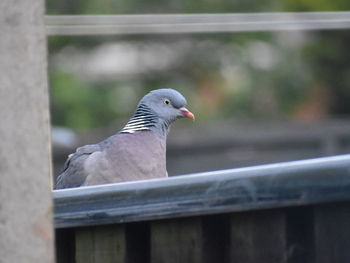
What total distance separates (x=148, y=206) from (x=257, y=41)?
1102 cm

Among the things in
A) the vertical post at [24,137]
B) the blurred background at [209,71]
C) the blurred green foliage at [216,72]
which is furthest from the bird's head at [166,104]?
the blurred green foliage at [216,72]

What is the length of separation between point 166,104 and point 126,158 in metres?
0.71

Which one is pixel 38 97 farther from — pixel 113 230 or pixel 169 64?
pixel 169 64

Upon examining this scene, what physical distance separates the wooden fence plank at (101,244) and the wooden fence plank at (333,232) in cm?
48

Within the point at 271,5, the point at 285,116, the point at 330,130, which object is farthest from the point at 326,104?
the point at 330,130

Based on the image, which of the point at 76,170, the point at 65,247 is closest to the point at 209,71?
the point at 76,170

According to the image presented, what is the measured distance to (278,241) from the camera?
2137mm

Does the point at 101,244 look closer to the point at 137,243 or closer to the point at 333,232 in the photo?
the point at 137,243

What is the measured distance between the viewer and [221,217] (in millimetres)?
2223

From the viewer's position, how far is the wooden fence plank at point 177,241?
2.26 meters

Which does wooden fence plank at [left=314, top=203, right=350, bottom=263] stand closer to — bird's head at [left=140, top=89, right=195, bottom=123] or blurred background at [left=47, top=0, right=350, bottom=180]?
bird's head at [left=140, top=89, right=195, bottom=123]

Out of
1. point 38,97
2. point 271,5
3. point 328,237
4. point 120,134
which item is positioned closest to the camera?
point 38,97

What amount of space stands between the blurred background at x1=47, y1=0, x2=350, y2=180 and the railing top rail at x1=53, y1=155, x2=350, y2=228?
9658mm

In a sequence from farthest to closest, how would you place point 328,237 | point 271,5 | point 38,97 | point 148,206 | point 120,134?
point 271,5 → point 120,134 → point 148,206 → point 328,237 → point 38,97
